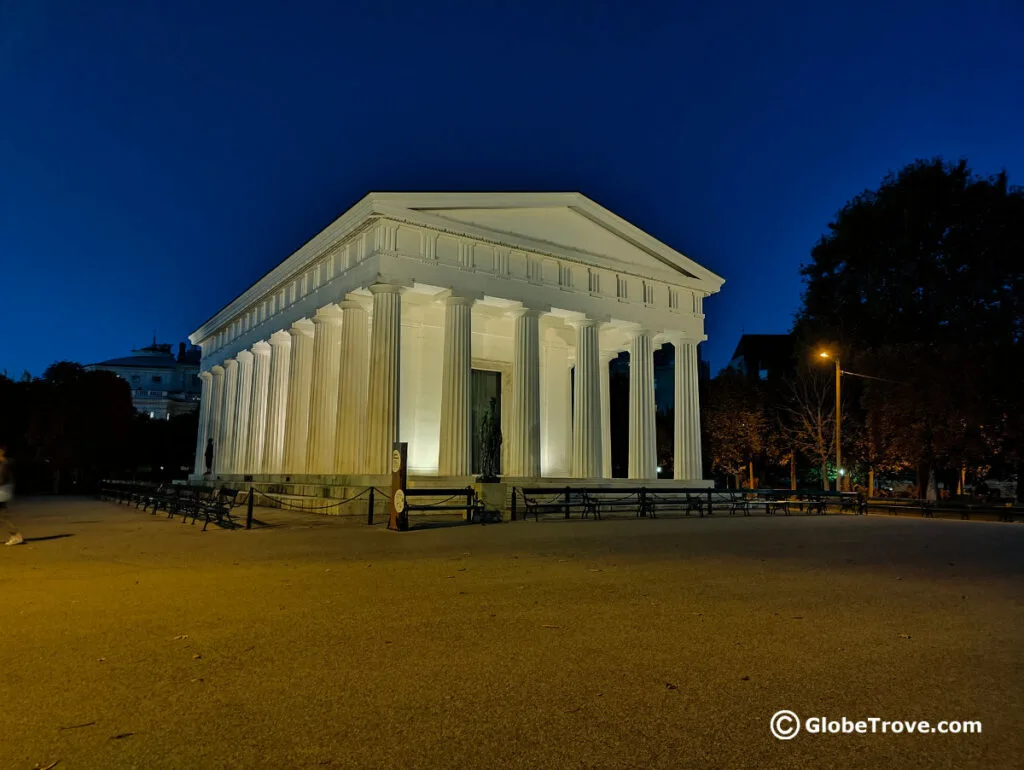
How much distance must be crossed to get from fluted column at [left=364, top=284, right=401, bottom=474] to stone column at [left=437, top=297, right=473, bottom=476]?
2.26 metres

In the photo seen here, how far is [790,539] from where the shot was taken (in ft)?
50.0

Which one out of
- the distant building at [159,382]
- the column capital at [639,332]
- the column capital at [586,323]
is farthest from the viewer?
the distant building at [159,382]

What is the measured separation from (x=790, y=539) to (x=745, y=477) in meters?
46.4

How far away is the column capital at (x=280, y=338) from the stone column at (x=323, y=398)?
4685 mm

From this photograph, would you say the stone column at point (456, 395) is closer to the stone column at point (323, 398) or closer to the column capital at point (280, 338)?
the stone column at point (323, 398)

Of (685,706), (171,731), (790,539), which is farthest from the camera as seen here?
(790,539)

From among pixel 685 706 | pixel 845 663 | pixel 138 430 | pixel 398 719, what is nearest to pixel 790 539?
pixel 845 663

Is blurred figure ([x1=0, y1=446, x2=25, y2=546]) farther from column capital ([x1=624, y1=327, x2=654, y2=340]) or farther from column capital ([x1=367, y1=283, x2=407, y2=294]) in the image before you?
column capital ([x1=624, y1=327, x2=654, y2=340])

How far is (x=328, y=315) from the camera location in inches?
→ 1228

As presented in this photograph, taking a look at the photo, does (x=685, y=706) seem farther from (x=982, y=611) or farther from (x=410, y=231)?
(x=410, y=231)

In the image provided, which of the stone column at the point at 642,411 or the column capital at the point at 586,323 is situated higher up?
the column capital at the point at 586,323

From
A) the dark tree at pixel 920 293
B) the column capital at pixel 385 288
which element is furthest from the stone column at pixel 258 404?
the dark tree at pixel 920 293

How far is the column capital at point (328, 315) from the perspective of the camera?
30.7 meters

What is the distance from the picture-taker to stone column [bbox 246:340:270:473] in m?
38.4
